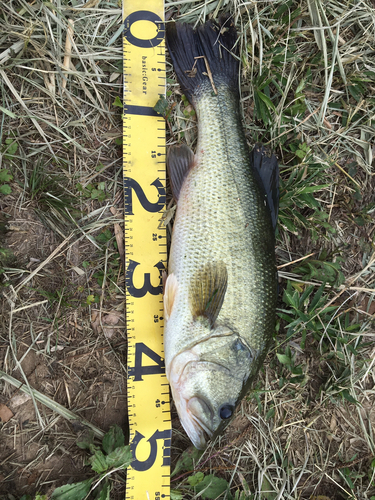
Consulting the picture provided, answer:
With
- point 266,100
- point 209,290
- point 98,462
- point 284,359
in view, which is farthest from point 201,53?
point 98,462

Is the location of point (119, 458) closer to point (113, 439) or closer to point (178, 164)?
point (113, 439)

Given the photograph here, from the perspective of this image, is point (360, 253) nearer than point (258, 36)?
No

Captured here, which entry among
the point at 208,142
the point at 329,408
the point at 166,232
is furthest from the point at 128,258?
the point at 329,408

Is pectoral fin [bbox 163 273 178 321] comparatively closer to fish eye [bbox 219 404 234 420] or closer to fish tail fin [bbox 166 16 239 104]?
fish eye [bbox 219 404 234 420]

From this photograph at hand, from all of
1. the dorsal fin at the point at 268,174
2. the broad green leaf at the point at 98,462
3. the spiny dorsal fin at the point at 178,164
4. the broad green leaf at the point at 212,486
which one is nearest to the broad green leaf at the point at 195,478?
the broad green leaf at the point at 212,486

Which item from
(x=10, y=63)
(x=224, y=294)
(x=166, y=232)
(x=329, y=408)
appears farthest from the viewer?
(x=329, y=408)

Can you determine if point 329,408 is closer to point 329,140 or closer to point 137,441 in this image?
point 137,441

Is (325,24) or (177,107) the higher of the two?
(325,24)
